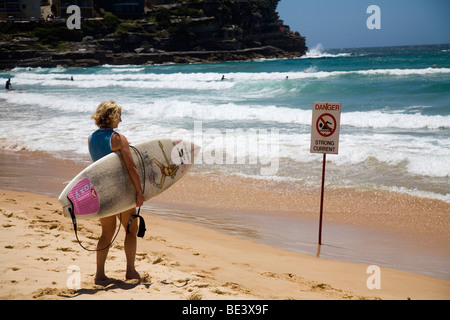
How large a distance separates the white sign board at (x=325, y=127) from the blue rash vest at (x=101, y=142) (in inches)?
112

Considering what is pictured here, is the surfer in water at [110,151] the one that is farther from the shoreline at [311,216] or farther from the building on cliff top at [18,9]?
the building on cliff top at [18,9]

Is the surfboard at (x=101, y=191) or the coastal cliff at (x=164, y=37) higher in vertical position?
the coastal cliff at (x=164, y=37)

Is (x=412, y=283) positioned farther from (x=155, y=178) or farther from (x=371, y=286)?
(x=155, y=178)

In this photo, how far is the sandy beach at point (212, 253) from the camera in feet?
12.1

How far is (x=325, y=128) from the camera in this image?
573 cm

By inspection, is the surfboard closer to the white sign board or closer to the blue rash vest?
the blue rash vest

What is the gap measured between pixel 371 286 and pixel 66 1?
92.2 metres

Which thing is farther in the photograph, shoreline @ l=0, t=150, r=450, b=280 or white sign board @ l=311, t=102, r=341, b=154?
white sign board @ l=311, t=102, r=341, b=154

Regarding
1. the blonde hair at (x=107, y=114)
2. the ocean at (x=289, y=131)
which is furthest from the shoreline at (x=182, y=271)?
the ocean at (x=289, y=131)

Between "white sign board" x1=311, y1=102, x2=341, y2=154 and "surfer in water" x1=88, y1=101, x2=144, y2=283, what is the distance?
8.98 ft

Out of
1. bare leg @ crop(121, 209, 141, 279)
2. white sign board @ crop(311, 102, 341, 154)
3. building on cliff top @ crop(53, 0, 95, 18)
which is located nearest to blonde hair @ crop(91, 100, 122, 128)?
bare leg @ crop(121, 209, 141, 279)

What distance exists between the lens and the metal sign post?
560 centimetres

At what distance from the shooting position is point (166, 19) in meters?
83.1
